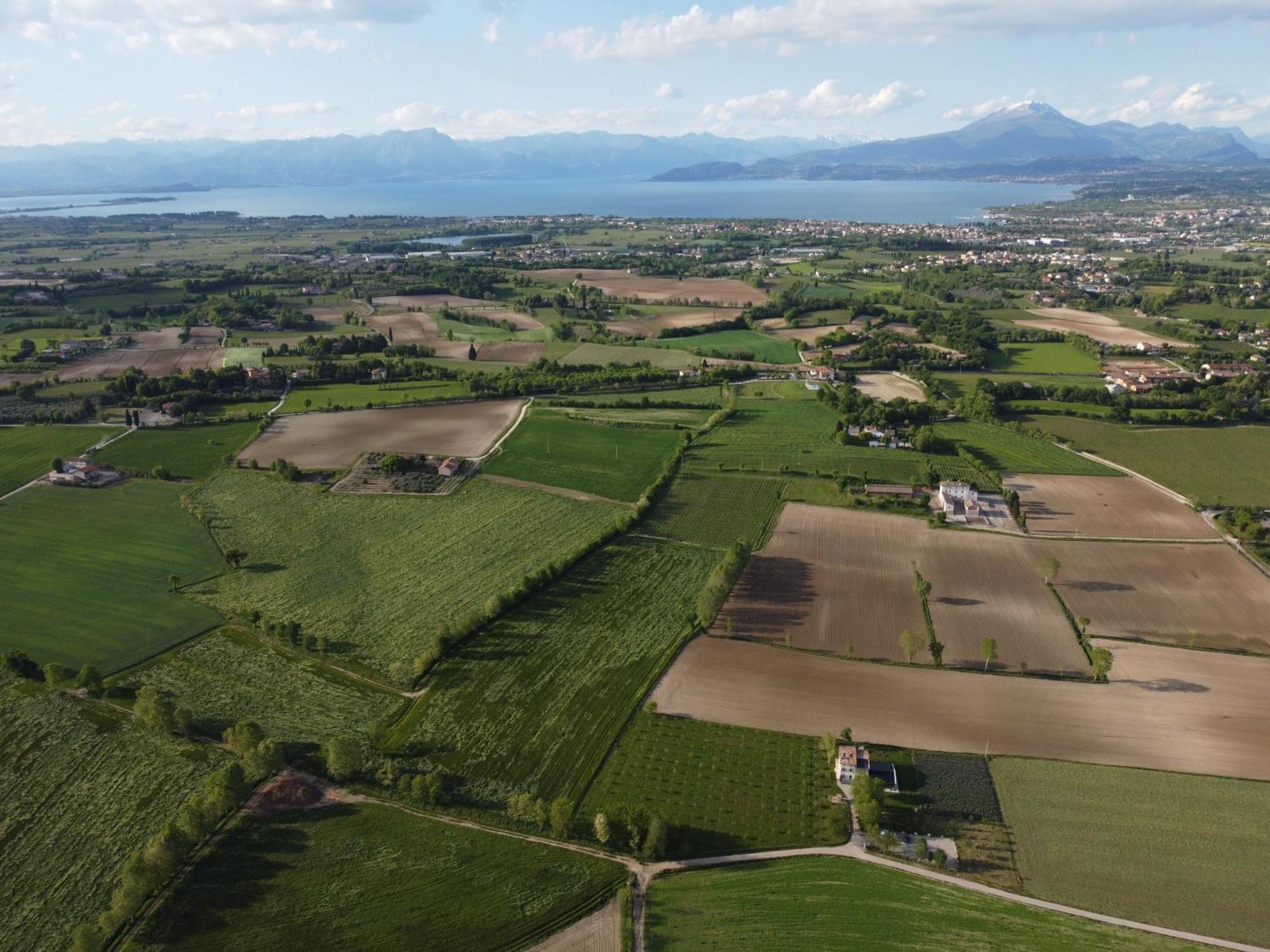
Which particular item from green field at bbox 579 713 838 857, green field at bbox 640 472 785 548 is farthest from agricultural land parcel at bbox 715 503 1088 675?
green field at bbox 579 713 838 857

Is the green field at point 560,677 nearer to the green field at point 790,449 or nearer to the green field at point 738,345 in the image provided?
the green field at point 790,449

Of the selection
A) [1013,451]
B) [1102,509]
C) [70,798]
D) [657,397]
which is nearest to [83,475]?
[70,798]

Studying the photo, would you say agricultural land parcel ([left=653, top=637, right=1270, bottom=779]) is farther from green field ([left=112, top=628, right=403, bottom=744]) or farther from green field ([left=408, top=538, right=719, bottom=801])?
green field ([left=112, top=628, right=403, bottom=744])

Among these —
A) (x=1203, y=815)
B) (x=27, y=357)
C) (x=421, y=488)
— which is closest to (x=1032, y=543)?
(x=1203, y=815)

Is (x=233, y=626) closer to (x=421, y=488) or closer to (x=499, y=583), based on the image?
(x=499, y=583)

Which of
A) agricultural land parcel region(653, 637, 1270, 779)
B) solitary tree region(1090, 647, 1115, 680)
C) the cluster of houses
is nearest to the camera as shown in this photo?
agricultural land parcel region(653, 637, 1270, 779)

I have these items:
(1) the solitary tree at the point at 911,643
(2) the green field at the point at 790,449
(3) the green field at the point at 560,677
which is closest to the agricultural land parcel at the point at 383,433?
(2) the green field at the point at 790,449

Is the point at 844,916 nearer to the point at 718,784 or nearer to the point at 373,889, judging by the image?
the point at 718,784
